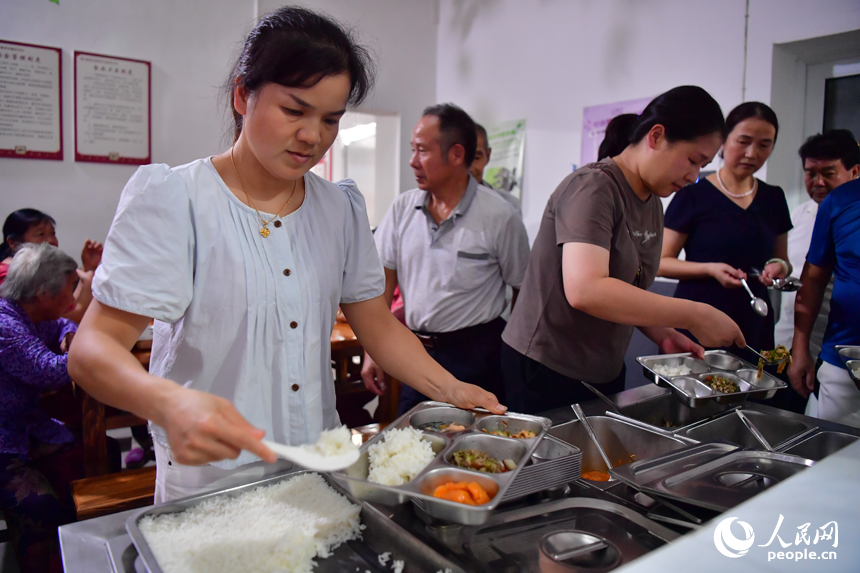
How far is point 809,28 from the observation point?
266cm

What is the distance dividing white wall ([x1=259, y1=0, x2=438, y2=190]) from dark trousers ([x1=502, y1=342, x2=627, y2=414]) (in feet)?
11.5

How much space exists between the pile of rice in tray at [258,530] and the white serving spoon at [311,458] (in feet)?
0.51

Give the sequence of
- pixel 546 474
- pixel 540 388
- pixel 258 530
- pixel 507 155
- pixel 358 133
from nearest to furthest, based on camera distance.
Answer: pixel 258 530, pixel 546 474, pixel 540 388, pixel 507 155, pixel 358 133

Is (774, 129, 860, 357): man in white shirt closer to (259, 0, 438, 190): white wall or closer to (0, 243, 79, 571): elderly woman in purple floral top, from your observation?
(259, 0, 438, 190): white wall

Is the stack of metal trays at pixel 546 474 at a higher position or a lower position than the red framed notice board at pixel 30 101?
lower

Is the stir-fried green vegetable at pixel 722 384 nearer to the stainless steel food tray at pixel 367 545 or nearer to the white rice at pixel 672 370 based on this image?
the white rice at pixel 672 370

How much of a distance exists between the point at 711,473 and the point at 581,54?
3.33 meters

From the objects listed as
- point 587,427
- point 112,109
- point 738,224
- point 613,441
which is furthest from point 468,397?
point 112,109

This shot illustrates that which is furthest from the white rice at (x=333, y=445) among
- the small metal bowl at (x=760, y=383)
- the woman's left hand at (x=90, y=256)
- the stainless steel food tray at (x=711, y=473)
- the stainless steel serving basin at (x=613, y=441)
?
the woman's left hand at (x=90, y=256)

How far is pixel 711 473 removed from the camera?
3.56 ft

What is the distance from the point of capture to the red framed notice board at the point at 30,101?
11.7ft

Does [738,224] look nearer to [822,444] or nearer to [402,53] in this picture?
[822,444]

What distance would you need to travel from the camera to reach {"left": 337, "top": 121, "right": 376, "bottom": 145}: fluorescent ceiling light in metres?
5.55

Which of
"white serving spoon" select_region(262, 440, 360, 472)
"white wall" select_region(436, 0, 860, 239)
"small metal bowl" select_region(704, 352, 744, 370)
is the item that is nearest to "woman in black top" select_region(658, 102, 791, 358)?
"white wall" select_region(436, 0, 860, 239)
